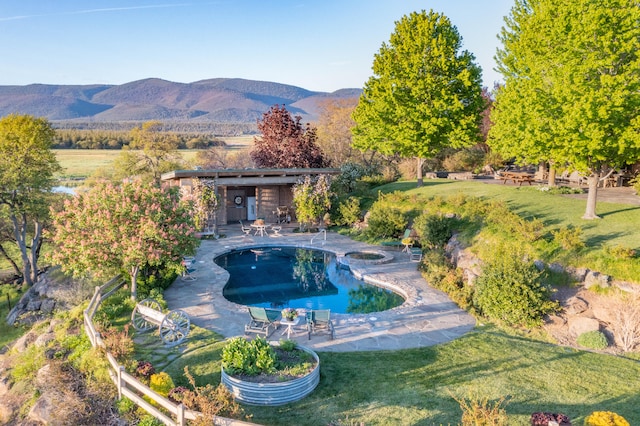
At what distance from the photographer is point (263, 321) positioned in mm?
11875

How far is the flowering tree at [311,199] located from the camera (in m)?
25.6

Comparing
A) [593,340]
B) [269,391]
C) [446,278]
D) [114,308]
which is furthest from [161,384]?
[593,340]

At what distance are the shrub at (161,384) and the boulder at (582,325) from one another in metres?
10.8

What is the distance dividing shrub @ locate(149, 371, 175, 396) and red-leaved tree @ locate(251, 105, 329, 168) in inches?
939

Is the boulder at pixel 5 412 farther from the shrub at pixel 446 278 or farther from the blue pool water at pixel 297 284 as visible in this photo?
the shrub at pixel 446 278

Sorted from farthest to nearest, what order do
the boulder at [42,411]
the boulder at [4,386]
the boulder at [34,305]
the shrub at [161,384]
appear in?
1. the boulder at [34,305]
2. the boulder at [4,386]
3. the boulder at [42,411]
4. the shrub at [161,384]

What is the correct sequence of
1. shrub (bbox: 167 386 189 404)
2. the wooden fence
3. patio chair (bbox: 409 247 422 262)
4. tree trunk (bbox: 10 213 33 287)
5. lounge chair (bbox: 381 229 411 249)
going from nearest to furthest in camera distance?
1. the wooden fence
2. shrub (bbox: 167 386 189 404)
3. patio chair (bbox: 409 247 422 262)
4. lounge chair (bbox: 381 229 411 249)
5. tree trunk (bbox: 10 213 33 287)

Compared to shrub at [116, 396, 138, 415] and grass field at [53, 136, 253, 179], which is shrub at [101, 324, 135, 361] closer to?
shrub at [116, 396, 138, 415]

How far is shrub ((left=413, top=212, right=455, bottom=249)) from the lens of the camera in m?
19.6

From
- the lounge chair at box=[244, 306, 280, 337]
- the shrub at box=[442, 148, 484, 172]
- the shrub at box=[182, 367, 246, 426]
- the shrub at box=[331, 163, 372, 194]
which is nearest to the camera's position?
the shrub at box=[182, 367, 246, 426]

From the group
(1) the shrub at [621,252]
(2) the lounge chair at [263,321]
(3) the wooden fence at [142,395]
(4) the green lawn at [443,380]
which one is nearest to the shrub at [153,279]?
(3) the wooden fence at [142,395]

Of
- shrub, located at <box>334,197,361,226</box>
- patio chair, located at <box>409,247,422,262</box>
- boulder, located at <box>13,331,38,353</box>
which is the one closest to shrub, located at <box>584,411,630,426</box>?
patio chair, located at <box>409,247,422,262</box>

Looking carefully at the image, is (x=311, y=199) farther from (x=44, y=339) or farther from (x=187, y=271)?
(x=44, y=339)

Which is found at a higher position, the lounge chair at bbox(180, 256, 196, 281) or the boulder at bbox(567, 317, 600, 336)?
the boulder at bbox(567, 317, 600, 336)
